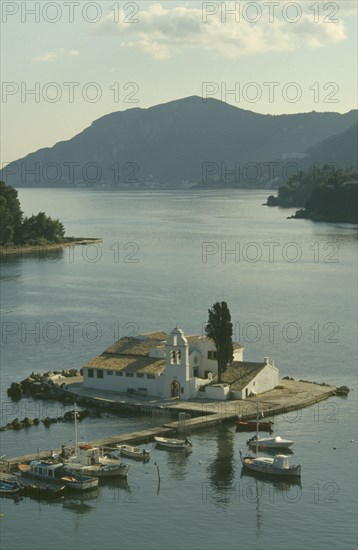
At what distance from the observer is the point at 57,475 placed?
46.6 m

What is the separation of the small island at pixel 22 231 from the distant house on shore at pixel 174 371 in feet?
285

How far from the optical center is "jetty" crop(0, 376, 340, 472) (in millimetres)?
53281

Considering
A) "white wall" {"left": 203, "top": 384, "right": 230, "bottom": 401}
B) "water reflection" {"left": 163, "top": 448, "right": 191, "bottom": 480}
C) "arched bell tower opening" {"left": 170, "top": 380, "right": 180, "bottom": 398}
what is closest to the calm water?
"water reflection" {"left": 163, "top": 448, "right": 191, "bottom": 480}

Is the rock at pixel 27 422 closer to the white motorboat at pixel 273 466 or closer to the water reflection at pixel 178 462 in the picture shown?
the water reflection at pixel 178 462

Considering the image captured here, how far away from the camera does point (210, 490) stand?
151 ft

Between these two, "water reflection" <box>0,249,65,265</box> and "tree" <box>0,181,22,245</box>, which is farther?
"tree" <box>0,181,22,245</box>

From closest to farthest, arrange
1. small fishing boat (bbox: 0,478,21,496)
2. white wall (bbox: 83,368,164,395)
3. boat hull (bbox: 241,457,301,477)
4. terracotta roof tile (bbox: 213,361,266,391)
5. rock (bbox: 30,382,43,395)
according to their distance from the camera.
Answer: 1. small fishing boat (bbox: 0,478,21,496)
2. boat hull (bbox: 241,457,301,477)
3. terracotta roof tile (bbox: 213,361,266,391)
4. white wall (bbox: 83,368,164,395)
5. rock (bbox: 30,382,43,395)

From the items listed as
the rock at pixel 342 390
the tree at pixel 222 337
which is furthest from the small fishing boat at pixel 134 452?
the rock at pixel 342 390

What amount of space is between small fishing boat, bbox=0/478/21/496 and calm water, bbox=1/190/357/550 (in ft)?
1.92

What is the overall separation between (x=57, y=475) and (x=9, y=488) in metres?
2.19

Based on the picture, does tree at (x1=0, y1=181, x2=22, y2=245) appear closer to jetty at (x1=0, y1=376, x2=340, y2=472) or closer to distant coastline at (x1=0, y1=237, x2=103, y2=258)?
distant coastline at (x1=0, y1=237, x2=103, y2=258)

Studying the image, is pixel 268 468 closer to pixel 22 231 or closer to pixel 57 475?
pixel 57 475

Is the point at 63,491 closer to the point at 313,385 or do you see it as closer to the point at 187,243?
the point at 313,385

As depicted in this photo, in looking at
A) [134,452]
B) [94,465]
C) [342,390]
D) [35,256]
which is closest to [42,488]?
[94,465]
